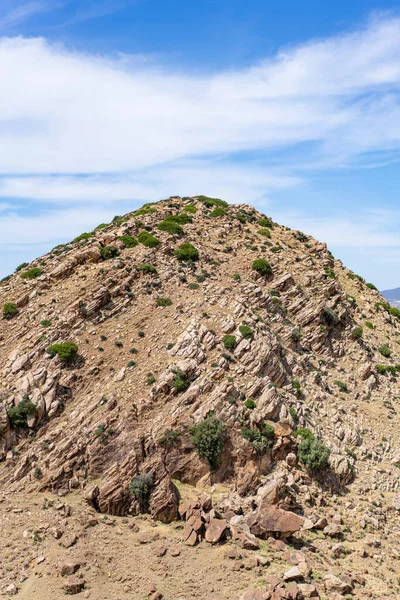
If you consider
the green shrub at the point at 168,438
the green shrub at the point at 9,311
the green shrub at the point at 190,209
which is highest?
the green shrub at the point at 190,209

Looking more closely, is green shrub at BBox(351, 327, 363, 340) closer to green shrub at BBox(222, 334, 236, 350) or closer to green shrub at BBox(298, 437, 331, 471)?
green shrub at BBox(222, 334, 236, 350)

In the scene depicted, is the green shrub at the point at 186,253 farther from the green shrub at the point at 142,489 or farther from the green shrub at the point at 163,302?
the green shrub at the point at 142,489

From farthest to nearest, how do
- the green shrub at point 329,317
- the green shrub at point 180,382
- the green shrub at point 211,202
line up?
the green shrub at point 211,202, the green shrub at point 329,317, the green shrub at point 180,382

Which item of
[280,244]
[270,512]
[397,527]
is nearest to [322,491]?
[397,527]

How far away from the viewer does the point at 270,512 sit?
28.7 m

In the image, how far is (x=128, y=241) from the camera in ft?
171

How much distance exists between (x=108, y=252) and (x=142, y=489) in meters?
27.1

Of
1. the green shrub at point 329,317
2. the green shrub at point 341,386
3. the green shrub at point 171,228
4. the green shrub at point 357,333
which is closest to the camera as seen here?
the green shrub at point 341,386

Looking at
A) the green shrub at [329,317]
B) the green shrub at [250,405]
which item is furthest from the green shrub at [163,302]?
the green shrub at [329,317]

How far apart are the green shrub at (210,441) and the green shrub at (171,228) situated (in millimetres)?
28426

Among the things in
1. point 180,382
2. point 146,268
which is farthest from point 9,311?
point 180,382

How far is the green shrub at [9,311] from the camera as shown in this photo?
42188mm

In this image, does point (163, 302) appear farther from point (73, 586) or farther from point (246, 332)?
point (73, 586)

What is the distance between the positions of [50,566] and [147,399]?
527 inches
